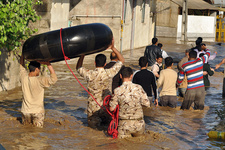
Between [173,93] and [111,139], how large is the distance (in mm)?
3367

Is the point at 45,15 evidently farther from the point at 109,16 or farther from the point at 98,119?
the point at 109,16

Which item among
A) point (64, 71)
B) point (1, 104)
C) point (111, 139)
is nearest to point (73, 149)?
point (111, 139)

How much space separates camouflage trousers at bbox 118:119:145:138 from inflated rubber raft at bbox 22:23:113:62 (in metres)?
1.47

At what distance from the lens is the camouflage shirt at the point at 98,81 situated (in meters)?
7.86

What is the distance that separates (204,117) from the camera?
995cm

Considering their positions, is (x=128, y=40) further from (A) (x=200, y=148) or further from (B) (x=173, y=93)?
(A) (x=200, y=148)

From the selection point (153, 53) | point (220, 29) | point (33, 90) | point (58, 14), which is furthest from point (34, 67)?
point (220, 29)

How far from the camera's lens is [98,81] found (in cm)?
789

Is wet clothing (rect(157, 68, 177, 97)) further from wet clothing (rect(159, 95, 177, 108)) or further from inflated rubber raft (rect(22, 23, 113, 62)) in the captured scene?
inflated rubber raft (rect(22, 23, 113, 62))

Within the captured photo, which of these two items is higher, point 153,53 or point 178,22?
point 178,22

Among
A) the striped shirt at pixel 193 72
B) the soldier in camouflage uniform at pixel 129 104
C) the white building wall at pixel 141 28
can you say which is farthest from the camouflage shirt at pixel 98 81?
the white building wall at pixel 141 28

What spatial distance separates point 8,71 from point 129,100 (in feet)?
19.3

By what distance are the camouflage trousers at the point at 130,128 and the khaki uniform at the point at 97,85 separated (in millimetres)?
903

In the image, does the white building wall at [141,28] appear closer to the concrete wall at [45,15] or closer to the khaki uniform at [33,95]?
the concrete wall at [45,15]
